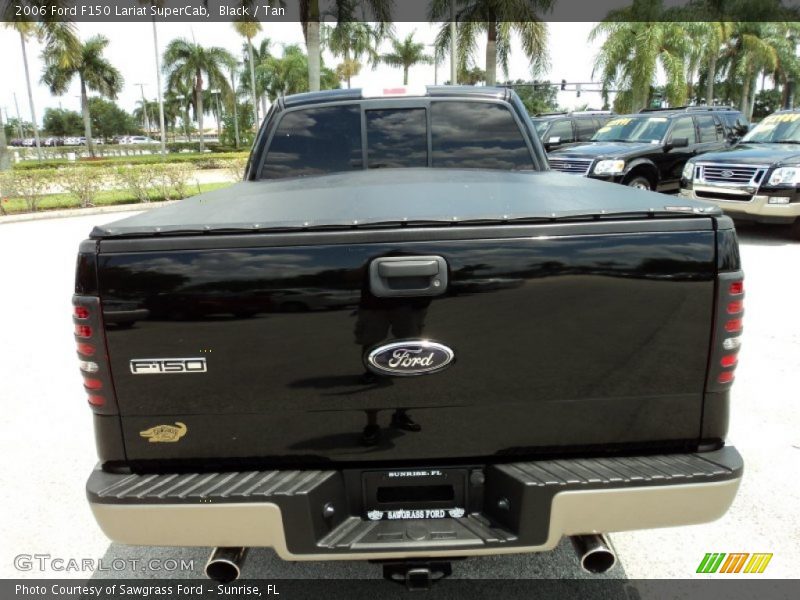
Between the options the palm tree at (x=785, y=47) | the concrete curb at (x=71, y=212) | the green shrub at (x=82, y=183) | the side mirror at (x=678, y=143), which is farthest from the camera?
the palm tree at (x=785, y=47)

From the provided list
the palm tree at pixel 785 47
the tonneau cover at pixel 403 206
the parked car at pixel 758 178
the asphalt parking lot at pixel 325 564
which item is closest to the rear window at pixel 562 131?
the parked car at pixel 758 178

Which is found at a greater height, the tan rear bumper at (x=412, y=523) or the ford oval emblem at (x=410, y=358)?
the ford oval emblem at (x=410, y=358)

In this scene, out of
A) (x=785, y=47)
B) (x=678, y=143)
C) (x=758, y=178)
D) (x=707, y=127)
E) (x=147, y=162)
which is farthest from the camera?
(x=785, y=47)

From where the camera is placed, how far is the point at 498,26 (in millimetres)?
22156

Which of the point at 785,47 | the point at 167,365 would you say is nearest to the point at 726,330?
the point at 167,365

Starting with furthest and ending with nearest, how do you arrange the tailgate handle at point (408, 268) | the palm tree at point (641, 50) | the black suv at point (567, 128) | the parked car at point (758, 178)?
the palm tree at point (641, 50) → the black suv at point (567, 128) → the parked car at point (758, 178) → the tailgate handle at point (408, 268)

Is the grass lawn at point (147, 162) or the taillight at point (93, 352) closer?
the taillight at point (93, 352)

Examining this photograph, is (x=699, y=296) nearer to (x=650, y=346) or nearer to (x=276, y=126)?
(x=650, y=346)

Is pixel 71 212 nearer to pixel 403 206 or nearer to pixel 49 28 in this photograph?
pixel 49 28

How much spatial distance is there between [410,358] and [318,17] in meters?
19.3

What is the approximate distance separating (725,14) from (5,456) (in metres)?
37.8

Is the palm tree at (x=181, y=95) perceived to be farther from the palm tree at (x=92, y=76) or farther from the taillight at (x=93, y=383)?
the taillight at (x=93, y=383)

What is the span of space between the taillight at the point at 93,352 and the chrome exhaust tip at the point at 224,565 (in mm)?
623

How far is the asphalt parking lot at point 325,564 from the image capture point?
2.78 metres
